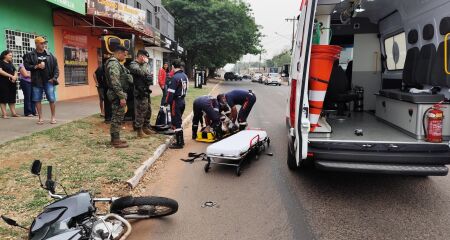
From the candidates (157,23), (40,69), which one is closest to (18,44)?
(40,69)

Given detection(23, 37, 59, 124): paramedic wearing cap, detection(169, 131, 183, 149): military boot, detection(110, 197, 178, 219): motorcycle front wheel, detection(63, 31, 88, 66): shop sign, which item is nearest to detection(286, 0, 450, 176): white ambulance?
detection(110, 197, 178, 219): motorcycle front wheel

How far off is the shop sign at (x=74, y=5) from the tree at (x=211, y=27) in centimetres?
2755

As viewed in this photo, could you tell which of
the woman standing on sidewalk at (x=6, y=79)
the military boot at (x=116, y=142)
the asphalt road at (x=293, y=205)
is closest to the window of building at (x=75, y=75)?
the woman standing on sidewalk at (x=6, y=79)

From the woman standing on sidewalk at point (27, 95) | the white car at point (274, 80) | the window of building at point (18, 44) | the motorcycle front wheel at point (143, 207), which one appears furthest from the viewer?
the white car at point (274, 80)

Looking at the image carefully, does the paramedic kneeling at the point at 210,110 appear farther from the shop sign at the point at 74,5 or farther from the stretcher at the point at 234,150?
the shop sign at the point at 74,5

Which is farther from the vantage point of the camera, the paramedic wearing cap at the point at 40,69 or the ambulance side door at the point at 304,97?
the paramedic wearing cap at the point at 40,69

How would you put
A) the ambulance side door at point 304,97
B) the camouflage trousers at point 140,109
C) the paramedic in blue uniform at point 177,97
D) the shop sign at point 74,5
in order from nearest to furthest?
the ambulance side door at point 304,97 → the paramedic in blue uniform at point 177,97 → the camouflage trousers at point 140,109 → the shop sign at point 74,5

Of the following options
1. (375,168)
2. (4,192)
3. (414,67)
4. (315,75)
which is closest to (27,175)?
(4,192)

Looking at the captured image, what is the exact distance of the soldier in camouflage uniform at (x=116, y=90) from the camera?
6652mm

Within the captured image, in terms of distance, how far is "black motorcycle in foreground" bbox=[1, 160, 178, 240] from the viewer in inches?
114

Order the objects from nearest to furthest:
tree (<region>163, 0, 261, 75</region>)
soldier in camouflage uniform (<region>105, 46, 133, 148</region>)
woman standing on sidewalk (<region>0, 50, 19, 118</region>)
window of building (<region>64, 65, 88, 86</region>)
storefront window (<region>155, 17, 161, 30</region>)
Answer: soldier in camouflage uniform (<region>105, 46, 133, 148</region>)
woman standing on sidewalk (<region>0, 50, 19, 118</region>)
window of building (<region>64, 65, 88, 86</region>)
storefront window (<region>155, 17, 161, 30</region>)
tree (<region>163, 0, 261, 75</region>)

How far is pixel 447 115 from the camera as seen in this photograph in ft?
15.1

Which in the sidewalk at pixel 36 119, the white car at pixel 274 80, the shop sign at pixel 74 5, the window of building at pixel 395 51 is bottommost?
the sidewalk at pixel 36 119

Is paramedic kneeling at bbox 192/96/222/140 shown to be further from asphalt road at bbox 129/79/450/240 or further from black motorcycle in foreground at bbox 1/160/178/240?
black motorcycle in foreground at bbox 1/160/178/240
